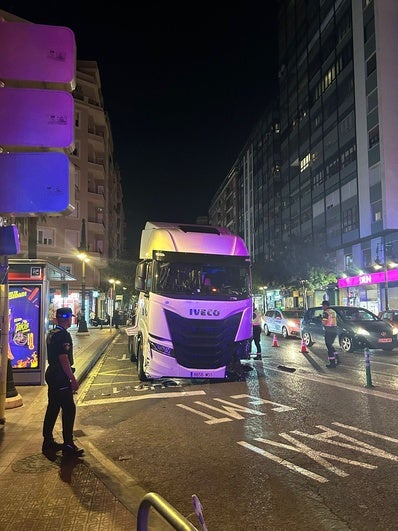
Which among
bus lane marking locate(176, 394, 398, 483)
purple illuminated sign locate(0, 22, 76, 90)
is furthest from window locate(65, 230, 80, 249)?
bus lane marking locate(176, 394, 398, 483)

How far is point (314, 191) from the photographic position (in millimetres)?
51719

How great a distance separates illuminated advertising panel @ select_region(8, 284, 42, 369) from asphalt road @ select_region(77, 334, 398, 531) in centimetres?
→ 147

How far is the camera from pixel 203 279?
33.3 ft

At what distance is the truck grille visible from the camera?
950 centimetres

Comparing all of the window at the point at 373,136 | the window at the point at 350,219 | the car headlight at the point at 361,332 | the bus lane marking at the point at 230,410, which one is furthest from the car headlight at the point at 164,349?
the window at the point at 350,219

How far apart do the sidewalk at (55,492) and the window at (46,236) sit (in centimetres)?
3992

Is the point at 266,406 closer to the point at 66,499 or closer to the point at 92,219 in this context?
the point at 66,499

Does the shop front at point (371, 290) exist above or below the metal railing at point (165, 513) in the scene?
above

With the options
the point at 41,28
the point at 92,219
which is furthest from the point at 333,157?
the point at 41,28

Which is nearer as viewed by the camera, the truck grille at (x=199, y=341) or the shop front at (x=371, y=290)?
the truck grille at (x=199, y=341)

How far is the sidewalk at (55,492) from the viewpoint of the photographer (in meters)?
3.84

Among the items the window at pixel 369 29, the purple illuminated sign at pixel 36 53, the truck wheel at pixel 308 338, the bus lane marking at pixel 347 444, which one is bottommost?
the bus lane marking at pixel 347 444

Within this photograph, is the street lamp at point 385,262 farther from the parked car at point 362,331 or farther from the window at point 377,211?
the parked car at point 362,331

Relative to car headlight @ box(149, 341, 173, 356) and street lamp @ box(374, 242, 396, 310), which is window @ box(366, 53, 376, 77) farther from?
car headlight @ box(149, 341, 173, 356)
